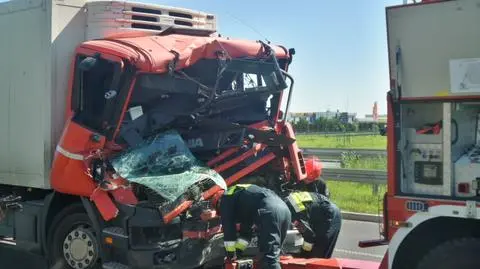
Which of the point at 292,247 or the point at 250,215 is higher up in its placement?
the point at 250,215

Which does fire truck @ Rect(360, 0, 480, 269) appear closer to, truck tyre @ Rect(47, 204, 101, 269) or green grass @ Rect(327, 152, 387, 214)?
truck tyre @ Rect(47, 204, 101, 269)

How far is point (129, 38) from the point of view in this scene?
21.9ft

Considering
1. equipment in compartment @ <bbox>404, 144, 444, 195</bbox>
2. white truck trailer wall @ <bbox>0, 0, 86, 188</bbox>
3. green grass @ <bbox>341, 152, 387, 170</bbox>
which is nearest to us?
equipment in compartment @ <bbox>404, 144, 444, 195</bbox>

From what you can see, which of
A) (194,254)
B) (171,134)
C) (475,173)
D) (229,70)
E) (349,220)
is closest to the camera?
(475,173)

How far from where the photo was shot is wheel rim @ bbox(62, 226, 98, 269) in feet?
20.2

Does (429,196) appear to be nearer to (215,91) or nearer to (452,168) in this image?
(452,168)

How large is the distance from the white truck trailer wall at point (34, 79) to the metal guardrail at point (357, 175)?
653cm

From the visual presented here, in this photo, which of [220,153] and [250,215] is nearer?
[250,215]

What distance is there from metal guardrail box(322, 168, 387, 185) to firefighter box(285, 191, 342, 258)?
541 centimetres

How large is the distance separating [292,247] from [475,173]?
8.10 ft

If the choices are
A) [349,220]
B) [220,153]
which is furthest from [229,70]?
[349,220]

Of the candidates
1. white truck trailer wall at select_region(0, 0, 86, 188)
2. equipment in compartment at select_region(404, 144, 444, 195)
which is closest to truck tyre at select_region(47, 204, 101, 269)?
white truck trailer wall at select_region(0, 0, 86, 188)

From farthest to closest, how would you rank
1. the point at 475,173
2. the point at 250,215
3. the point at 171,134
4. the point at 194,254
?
the point at 171,134 → the point at 194,254 → the point at 250,215 → the point at 475,173

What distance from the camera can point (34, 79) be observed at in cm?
686
